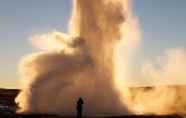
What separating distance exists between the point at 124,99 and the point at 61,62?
11.0 metres

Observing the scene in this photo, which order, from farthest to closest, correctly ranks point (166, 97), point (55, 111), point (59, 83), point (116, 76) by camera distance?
point (166, 97) → point (116, 76) → point (59, 83) → point (55, 111)

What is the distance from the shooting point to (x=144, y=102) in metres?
81.8

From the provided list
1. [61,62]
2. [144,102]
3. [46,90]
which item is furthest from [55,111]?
[144,102]

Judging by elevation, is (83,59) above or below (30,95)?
above

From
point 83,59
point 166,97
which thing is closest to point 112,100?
point 83,59

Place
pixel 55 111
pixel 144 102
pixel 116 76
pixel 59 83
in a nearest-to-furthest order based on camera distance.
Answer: pixel 55 111, pixel 59 83, pixel 116 76, pixel 144 102

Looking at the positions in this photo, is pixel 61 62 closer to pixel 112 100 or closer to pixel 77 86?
pixel 77 86

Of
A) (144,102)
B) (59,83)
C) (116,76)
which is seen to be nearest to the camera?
(59,83)

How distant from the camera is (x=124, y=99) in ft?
230

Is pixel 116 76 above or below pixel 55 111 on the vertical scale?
above

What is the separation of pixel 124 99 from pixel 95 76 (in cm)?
574

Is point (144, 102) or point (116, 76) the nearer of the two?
point (116, 76)

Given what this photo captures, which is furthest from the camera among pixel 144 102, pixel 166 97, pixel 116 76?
pixel 166 97

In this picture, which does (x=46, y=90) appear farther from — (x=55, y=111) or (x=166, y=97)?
(x=166, y=97)
